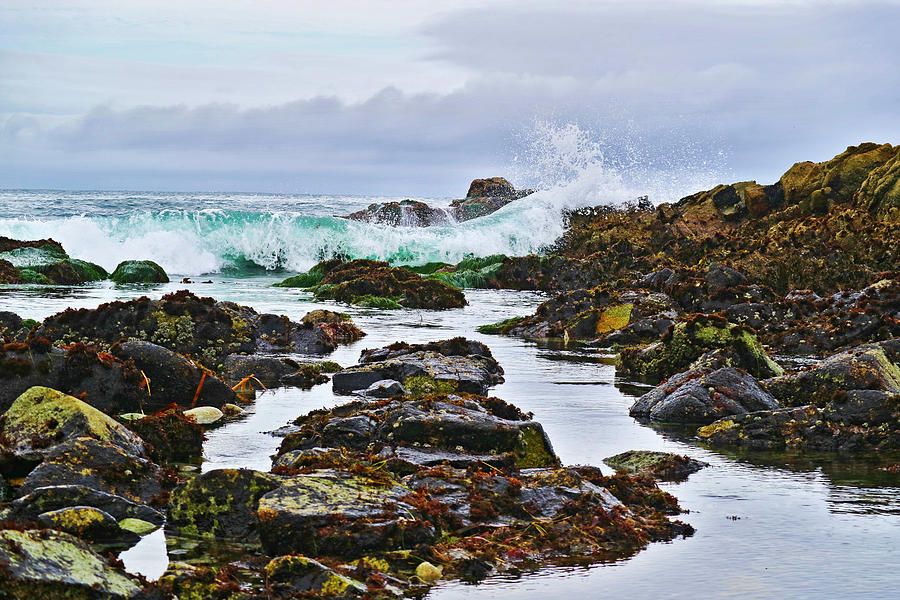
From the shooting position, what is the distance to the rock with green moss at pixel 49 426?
8.11 m

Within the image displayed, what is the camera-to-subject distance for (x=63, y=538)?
18.4 feet

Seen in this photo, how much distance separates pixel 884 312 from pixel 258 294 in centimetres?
1873

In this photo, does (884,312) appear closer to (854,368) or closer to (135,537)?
(854,368)

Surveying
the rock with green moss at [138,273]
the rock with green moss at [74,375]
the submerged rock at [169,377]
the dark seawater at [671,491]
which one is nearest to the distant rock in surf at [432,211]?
the rock with green moss at [138,273]

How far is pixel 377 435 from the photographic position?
9.41 meters

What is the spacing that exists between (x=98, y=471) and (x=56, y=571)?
2.57m

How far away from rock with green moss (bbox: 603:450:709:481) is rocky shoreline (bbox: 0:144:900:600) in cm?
3

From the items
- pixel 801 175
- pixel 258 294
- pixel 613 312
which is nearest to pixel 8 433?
pixel 613 312

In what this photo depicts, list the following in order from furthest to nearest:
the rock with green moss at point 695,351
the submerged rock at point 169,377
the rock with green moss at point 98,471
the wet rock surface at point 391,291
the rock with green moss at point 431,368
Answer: the wet rock surface at point 391,291 → the rock with green moss at point 695,351 → the rock with green moss at point 431,368 → the submerged rock at point 169,377 → the rock with green moss at point 98,471

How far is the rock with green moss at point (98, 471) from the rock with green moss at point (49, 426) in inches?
7.7

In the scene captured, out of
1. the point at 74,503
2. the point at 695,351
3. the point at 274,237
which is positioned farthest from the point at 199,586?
the point at 274,237

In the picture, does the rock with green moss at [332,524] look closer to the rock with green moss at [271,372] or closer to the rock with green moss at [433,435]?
the rock with green moss at [433,435]

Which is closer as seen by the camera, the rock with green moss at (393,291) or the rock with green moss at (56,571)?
the rock with green moss at (56,571)

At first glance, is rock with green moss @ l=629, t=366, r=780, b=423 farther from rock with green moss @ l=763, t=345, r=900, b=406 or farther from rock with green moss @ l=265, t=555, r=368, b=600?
rock with green moss @ l=265, t=555, r=368, b=600
